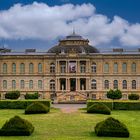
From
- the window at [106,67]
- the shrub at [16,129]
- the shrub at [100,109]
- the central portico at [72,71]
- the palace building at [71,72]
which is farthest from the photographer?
the window at [106,67]

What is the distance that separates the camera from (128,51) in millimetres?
83562

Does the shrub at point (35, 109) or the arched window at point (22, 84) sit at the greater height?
the arched window at point (22, 84)

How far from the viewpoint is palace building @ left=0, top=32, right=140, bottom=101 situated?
80.3 metres

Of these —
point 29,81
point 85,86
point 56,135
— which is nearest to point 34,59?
point 29,81

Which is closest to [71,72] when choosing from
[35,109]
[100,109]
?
[100,109]

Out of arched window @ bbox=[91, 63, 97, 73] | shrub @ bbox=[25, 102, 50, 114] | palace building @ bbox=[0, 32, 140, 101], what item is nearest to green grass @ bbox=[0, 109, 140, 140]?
shrub @ bbox=[25, 102, 50, 114]

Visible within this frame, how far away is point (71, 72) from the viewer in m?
80.4

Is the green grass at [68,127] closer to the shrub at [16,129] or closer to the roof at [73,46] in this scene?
the shrub at [16,129]

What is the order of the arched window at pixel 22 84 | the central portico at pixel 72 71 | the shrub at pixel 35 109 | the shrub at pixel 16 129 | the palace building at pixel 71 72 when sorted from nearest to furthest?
the shrub at pixel 16 129 → the shrub at pixel 35 109 → the central portico at pixel 72 71 → the palace building at pixel 71 72 → the arched window at pixel 22 84

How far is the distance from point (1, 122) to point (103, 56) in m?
48.0

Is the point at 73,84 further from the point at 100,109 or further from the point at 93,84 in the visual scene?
the point at 100,109

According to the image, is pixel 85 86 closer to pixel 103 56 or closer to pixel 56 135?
pixel 103 56

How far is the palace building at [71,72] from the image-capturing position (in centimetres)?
8031

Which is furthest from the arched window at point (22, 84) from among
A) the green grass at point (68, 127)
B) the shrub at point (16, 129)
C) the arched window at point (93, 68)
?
the shrub at point (16, 129)
